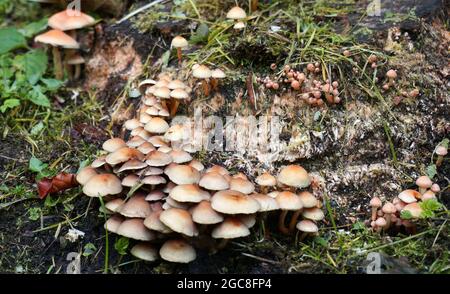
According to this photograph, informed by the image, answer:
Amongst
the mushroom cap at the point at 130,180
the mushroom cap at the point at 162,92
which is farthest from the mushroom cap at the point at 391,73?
the mushroom cap at the point at 130,180

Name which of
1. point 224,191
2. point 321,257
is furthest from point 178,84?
point 321,257

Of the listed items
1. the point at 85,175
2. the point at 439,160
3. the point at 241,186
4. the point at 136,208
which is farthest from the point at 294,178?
the point at 85,175

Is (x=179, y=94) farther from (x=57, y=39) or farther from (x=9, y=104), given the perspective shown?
(x=9, y=104)

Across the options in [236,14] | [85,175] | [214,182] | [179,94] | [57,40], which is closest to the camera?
[214,182]

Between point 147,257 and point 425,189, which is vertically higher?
point 425,189
